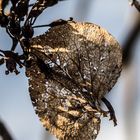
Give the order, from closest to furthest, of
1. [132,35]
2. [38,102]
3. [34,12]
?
[34,12], [38,102], [132,35]

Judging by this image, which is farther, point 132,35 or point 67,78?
point 132,35

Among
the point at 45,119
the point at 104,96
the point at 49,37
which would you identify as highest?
the point at 49,37

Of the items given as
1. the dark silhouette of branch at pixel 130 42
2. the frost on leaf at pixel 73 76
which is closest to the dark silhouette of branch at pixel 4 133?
the frost on leaf at pixel 73 76

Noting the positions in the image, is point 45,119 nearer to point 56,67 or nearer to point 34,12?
point 56,67

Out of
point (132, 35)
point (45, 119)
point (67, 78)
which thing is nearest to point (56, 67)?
point (67, 78)

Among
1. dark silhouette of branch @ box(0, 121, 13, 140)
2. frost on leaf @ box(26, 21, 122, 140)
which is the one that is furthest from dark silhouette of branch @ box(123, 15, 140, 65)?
dark silhouette of branch @ box(0, 121, 13, 140)

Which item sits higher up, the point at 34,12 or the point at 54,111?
the point at 34,12

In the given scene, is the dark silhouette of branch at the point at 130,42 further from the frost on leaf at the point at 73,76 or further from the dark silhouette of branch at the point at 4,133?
the dark silhouette of branch at the point at 4,133
